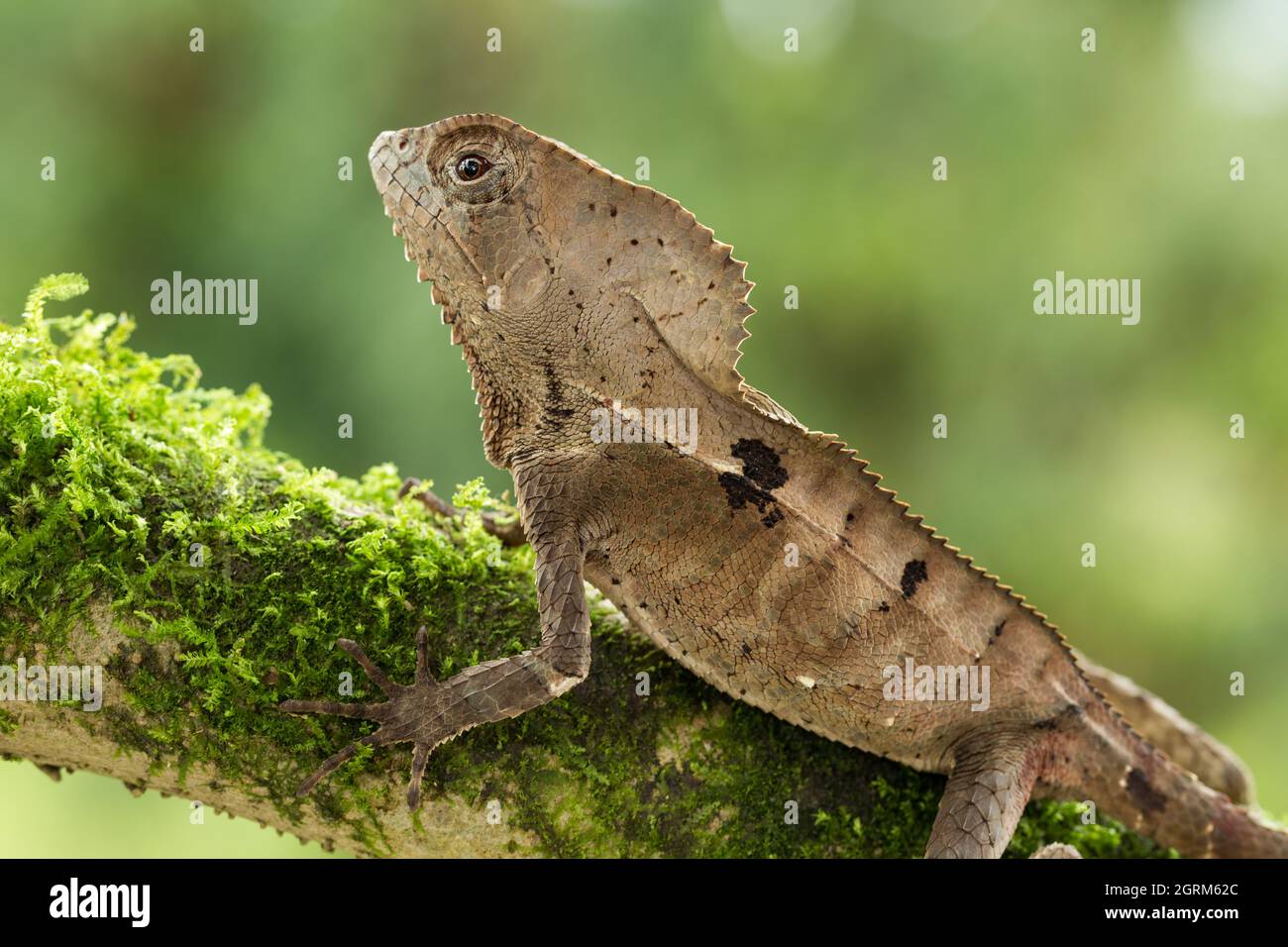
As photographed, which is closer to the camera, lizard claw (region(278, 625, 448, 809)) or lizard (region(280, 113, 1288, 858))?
lizard claw (region(278, 625, 448, 809))

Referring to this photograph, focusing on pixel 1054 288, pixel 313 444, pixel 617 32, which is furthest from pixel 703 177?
pixel 313 444

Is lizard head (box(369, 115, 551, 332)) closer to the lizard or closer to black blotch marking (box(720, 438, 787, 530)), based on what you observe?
the lizard

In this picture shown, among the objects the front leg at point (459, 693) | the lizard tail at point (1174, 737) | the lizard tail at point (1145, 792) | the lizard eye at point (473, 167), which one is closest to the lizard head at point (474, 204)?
the lizard eye at point (473, 167)

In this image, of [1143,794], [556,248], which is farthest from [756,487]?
[1143,794]

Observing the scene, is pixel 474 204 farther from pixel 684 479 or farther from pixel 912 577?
pixel 912 577

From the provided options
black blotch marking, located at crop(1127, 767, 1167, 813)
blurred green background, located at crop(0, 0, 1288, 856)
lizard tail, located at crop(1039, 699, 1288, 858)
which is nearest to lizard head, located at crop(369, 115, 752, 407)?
lizard tail, located at crop(1039, 699, 1288, 858)

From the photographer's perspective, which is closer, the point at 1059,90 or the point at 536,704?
the point at 536,704

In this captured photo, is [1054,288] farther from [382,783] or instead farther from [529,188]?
[382,783]
